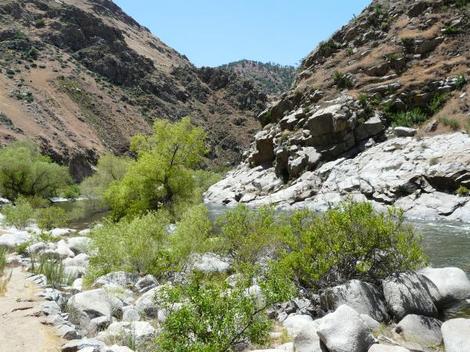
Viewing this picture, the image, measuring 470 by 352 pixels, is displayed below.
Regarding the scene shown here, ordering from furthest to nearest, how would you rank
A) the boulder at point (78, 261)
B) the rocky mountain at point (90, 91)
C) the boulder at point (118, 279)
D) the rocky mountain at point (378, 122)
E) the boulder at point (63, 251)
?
1. the rocky mountain at point (90, 91)
2. the rocky mountain at point (378, 122)
3. the boulder at point (63, 251)
4. the boulder at point (78, 261)
5. the boulder at point (118, 279)

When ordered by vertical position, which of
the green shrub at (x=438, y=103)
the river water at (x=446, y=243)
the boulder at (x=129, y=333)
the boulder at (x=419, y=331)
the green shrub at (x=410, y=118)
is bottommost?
the river water at (x=446, y=243)

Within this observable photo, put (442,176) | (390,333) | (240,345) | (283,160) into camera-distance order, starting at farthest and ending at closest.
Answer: (283,160), (442,176), (390,333), (240,345)

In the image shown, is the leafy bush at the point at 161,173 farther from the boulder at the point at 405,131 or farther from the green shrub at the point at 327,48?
the green shrub at the point at 327,48

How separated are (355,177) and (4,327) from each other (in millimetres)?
33325

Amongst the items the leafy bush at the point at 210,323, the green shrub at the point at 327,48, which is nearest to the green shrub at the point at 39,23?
the green shrub at the point at 327,48

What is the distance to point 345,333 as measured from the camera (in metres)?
8.02

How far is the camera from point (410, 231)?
1185 cm

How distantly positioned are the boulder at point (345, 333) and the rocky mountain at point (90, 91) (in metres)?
83.4

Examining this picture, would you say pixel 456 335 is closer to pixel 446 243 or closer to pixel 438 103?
pixel 446 243

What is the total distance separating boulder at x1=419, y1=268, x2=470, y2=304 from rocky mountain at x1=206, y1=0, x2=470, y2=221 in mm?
19316

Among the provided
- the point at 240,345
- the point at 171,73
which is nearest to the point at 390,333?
the point at 240,345

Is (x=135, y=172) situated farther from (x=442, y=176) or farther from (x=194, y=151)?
(x=442, y=176)

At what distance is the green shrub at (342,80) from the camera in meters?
54.1

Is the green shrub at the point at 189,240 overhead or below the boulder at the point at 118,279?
overhead
